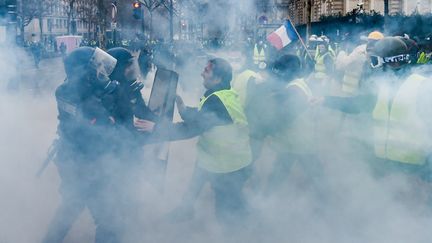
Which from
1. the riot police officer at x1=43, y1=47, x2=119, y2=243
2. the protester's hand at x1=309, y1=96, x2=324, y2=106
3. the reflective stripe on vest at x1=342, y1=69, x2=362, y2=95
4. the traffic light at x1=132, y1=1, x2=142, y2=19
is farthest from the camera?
the traffic light at x1=132, y1=1, x2=142, y2=19

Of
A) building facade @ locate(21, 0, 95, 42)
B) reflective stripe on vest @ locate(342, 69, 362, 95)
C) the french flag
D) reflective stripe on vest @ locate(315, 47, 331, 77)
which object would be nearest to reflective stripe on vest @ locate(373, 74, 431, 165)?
reflective stripe on vest @ locate(342, 69, 362, 95)

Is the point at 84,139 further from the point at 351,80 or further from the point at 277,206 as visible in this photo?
the point at 351,80

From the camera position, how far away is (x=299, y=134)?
487 centimetres

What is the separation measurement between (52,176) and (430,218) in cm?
369

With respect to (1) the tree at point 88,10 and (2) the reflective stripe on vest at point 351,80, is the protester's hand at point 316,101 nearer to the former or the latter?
(2) the reflective stripe on vest at point 351,80

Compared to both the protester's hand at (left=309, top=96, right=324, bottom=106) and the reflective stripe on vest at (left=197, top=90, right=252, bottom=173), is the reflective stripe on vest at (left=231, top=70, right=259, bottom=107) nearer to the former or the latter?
the protester's hand at (left=309, top=96, right=324, bottom=106)

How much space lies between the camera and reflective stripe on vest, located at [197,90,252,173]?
4062 mm

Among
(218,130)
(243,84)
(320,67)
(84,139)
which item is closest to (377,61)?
(218,130)

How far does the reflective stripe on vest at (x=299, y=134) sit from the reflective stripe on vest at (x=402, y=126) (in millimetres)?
995

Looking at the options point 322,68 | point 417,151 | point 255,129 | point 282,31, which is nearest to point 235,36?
point 322,68

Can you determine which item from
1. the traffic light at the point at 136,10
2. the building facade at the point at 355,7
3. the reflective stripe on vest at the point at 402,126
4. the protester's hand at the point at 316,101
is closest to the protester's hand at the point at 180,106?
the protester's hand at the point at 316,101

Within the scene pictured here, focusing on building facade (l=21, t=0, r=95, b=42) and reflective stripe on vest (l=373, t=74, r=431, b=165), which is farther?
building facade (l=21, t=0, r=95, b=42)

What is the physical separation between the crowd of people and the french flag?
312cm

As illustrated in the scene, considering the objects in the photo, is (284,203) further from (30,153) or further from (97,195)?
(30,153)
